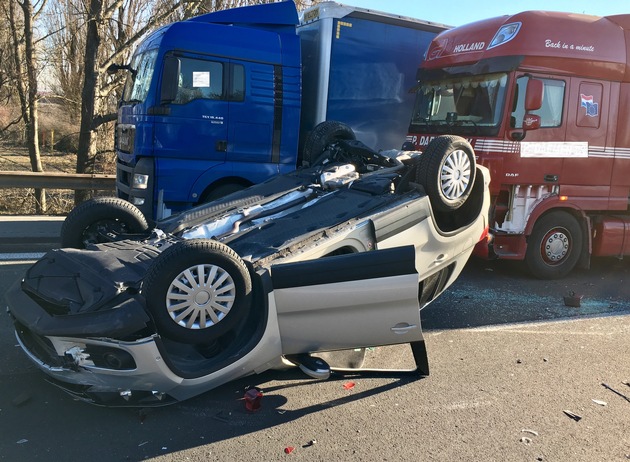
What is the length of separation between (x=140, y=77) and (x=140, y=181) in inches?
59.5

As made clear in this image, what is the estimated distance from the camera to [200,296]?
307cm

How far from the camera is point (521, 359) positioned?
13.9 ft

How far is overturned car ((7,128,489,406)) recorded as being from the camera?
9.66 ft

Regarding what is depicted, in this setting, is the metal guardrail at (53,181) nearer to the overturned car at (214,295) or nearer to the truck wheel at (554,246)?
the overturned car at (214,295)

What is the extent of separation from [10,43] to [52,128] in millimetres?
10959

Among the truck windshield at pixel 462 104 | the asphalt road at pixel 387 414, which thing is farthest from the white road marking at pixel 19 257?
the truck windshield at pixel 462 104

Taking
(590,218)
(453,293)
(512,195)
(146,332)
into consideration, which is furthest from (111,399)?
(590,218)

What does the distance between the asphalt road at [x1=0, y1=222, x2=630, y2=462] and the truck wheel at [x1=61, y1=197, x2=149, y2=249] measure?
3.08ft

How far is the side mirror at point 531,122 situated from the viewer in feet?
20.0

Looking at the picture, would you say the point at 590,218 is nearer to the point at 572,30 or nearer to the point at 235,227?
the point at 572,30

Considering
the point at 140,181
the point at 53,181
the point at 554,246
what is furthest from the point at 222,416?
the point at 53,181

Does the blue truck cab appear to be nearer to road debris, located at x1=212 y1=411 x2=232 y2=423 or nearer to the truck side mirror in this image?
the truck side mirror

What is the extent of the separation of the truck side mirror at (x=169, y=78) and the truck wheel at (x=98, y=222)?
110 inches

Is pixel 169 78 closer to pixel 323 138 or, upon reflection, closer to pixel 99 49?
pixel 323 138
